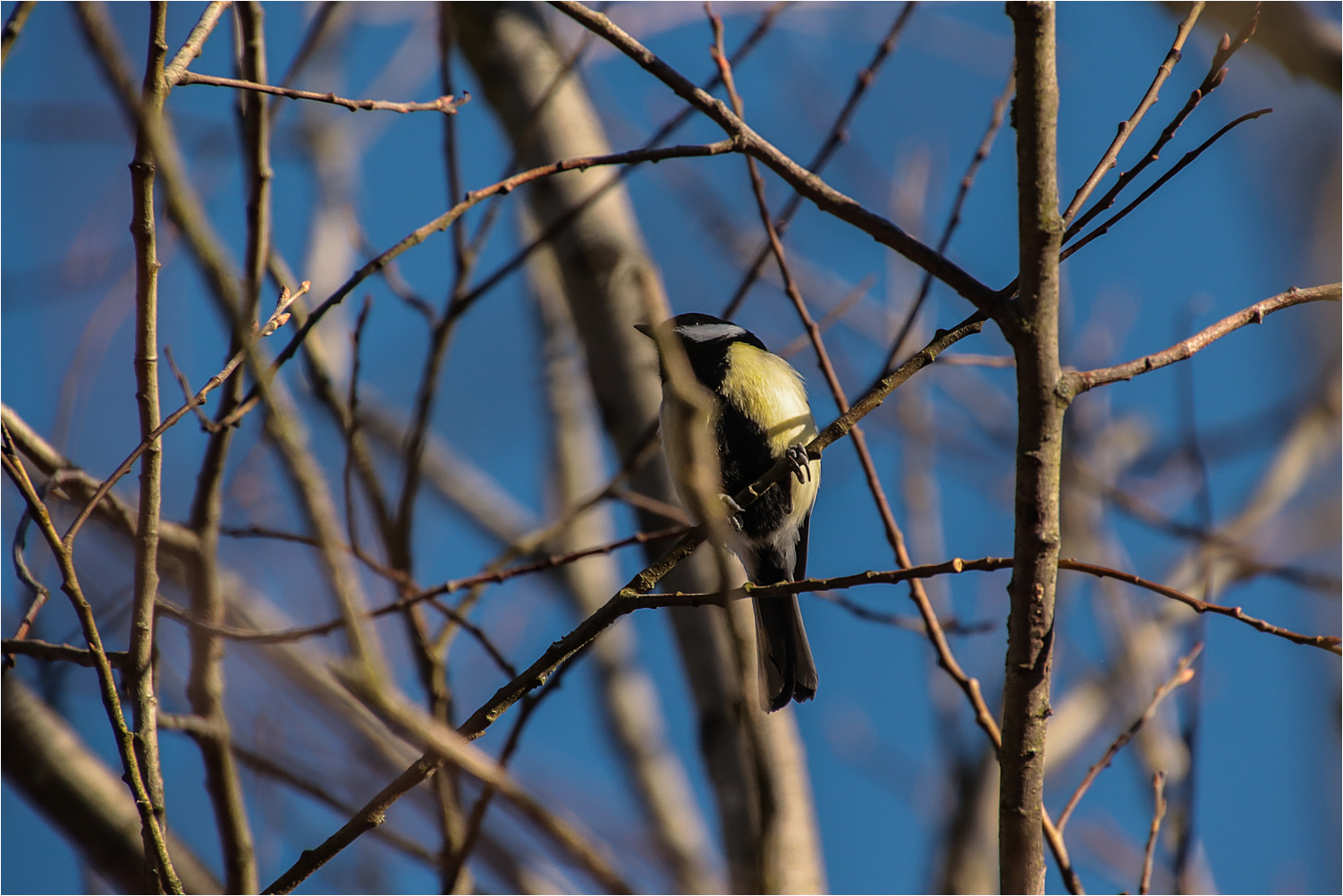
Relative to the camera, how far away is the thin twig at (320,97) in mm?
1383

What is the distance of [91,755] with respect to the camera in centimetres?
208

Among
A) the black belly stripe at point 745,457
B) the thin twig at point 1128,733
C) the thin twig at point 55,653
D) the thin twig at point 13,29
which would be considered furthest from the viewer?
the black belly stripe at point 745,457

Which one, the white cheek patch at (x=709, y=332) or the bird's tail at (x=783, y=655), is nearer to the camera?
the bird's tail at (x=783, y=655)

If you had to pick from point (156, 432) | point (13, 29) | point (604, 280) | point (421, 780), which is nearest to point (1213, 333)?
point (421, 780)

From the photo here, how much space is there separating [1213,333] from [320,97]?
1.27 metres

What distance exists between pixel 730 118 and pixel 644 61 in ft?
0.47

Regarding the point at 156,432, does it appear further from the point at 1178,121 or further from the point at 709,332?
the point at 709,332

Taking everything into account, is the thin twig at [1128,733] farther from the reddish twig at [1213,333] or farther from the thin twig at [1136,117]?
the thin twig at [1136,117]

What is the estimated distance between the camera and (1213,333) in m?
1.42

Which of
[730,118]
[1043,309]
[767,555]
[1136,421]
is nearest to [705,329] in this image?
[767,555]

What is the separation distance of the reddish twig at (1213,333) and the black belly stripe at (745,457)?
139 cm

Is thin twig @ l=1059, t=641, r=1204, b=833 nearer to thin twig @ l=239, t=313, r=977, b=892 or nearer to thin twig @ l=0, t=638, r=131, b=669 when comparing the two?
thin twig @ l=239, t=313, r=977, b=892

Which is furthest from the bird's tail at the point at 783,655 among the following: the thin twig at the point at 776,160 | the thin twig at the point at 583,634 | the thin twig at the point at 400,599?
the thin twig at the point at 776,160

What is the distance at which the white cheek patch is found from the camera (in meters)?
3.03
